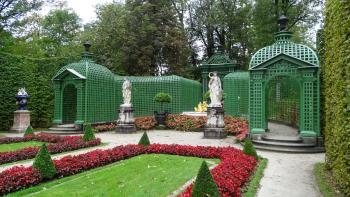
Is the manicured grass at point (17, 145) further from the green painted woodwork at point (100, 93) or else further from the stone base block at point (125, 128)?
the stone base block at point (125, 128)

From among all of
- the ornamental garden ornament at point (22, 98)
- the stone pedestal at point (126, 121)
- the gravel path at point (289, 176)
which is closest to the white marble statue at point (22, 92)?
the ornamental garden ornament at point (22, 98)

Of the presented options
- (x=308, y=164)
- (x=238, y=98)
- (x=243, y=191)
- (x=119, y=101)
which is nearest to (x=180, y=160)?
(x=243, y=191)

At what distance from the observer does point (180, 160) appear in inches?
338

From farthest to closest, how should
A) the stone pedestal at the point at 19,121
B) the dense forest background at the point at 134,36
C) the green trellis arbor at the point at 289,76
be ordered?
the dense forest background at the point at 134,36 < the stone pedestal at the point at 19,121 < the green trellis arbor at the point at 289,76

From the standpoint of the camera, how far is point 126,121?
16.6 meters

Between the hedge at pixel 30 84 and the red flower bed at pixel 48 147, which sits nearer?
the red flower bed at pixel 48 147

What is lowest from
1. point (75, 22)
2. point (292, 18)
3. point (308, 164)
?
point (308, 164)

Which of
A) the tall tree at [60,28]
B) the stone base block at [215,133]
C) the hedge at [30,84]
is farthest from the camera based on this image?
the tall tree at [60,28]

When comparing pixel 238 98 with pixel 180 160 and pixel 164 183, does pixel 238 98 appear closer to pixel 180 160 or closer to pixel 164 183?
pixel 180 160

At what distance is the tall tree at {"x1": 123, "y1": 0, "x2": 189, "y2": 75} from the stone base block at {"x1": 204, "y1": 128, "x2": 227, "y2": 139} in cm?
1396

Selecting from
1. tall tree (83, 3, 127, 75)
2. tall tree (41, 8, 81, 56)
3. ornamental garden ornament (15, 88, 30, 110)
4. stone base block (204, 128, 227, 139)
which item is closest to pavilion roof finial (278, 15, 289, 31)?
stone base block (204, 128, 227, 139)

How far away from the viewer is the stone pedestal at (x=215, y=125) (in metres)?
14.0

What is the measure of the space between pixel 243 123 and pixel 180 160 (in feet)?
25.8

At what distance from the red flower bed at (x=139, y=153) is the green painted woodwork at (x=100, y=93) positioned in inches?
338
